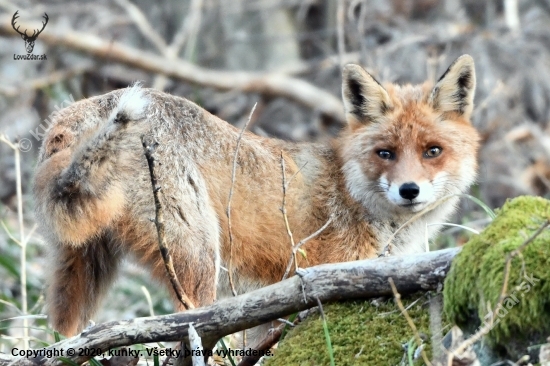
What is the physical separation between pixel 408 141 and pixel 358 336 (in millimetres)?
2898

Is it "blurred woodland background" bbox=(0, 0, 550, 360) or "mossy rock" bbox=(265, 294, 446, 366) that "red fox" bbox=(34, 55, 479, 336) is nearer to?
"mossy rock" bbox=(265, 294, 446, 366)

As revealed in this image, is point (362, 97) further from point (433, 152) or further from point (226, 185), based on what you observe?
point (226, 185)

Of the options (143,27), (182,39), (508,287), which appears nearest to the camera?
(508,287)

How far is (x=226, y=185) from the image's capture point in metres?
6.10

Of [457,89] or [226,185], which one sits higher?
[457,89]

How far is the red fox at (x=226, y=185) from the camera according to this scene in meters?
5.36

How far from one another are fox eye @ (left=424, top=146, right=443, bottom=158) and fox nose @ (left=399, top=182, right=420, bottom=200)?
0.49 meters

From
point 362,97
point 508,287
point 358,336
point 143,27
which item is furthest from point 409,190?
point 143,27

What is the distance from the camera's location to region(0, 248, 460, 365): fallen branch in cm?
399

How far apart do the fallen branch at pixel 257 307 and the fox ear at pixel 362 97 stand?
3.13 m

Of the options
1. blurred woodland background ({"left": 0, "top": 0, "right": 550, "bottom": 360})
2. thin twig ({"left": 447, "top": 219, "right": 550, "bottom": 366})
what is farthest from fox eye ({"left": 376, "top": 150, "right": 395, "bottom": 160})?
blurred woodland background ({"left": 0, "top": 0, "right": 550, "bottom": 360})

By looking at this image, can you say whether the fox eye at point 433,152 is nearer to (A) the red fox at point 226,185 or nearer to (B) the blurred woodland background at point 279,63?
(A) the red fox at point 226,185

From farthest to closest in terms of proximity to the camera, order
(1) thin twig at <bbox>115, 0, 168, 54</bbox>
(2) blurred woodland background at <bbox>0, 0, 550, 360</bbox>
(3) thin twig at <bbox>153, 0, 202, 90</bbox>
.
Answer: (1) thin twig at <bbox>115, 0, 168, 54</bbox>, (3) thin twig at <bbox>153, 0, 202, 90</bbox>, (2) blurred woodland background at <bbox>0, 0, 550, 360</bbox>

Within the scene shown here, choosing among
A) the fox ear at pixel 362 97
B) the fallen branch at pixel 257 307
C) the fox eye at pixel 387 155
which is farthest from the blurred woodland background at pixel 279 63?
the fallen branch at pixel 257 307
